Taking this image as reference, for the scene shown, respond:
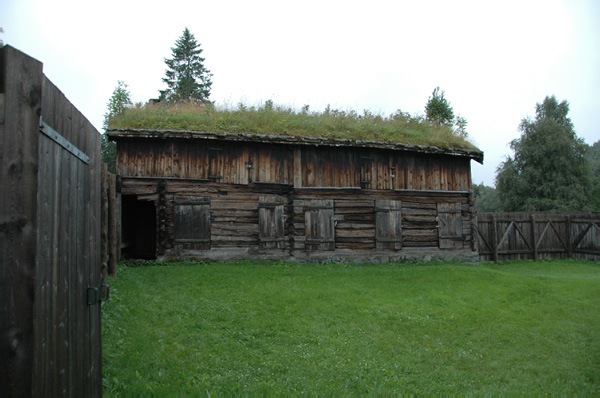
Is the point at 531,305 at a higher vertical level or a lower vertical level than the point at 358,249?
lower

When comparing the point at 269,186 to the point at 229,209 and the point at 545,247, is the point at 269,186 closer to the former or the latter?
the point at 229,209

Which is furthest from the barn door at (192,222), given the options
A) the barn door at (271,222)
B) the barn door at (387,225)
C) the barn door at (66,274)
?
the barn door at (66,274)

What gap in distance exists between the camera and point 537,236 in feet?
65.9

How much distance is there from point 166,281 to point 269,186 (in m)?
5.70

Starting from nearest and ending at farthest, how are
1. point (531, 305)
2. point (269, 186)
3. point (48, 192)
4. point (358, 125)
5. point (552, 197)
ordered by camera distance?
point (48, 192) → point (531, 305) → point (269, 186) → point (358, 125) → point (552, 197)

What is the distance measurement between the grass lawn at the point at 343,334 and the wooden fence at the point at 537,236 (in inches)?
264

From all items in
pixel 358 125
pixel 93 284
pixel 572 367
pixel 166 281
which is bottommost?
pixel 572 367

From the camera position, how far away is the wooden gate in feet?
6.86

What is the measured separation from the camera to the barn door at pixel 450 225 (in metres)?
17.1

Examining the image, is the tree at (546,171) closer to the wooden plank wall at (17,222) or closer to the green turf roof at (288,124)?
the green turf roof at (288,124)

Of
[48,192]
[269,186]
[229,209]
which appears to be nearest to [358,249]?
[269,186]

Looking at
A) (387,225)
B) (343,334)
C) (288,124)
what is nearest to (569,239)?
(387,225)

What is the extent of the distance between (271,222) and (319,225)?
73.6 inches

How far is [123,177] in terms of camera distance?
14.4m
